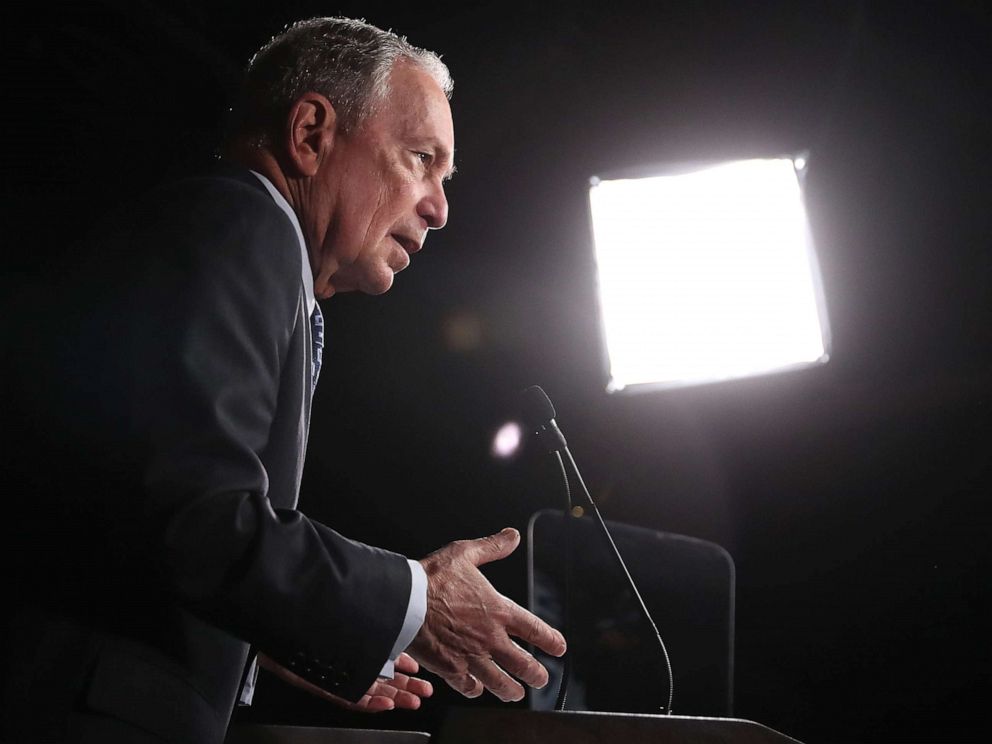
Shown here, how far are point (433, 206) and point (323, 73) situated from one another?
0.31 m

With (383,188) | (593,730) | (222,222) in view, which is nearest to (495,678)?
(593,730)

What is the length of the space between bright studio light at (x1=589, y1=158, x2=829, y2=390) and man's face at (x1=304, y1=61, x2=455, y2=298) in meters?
1.20

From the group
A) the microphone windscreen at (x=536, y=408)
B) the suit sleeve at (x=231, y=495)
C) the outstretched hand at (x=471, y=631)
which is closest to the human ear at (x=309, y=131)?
the suit sleeve at (x=231, y=495)

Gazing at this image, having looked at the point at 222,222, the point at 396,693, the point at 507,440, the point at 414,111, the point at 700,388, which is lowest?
the point at 396,693

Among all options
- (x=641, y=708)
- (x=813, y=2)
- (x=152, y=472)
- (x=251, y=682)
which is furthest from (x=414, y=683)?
(x=813, y=2)

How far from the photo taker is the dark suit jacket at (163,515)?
869 millimetres

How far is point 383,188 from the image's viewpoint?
148cm

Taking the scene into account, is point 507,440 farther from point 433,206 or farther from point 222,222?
point 222,222

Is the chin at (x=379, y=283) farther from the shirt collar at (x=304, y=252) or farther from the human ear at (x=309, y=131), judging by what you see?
the human ear at (x=309, y=131)

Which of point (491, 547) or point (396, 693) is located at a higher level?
point (491, 547)

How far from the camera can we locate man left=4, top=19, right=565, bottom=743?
0.87 m

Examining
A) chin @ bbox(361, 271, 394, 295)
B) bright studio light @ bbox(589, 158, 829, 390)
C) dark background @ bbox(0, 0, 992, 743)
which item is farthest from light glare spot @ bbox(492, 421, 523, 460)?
chin @ bbox(361, 271, 394, 295)

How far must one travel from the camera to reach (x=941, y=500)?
246 cm

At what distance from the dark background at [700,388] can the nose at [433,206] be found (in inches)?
47.0
